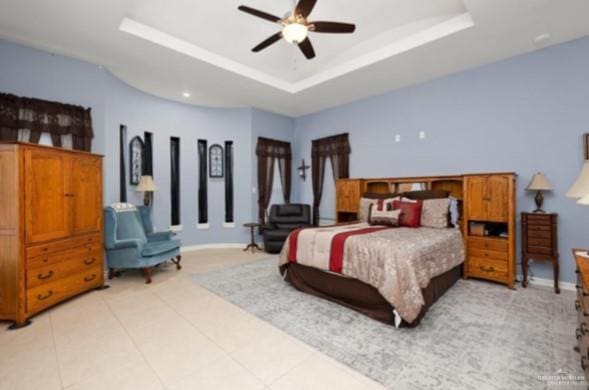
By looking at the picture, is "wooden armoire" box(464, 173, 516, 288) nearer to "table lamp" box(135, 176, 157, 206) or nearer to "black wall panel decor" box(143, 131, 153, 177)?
"table lamp" box(135, 176, 157, 206)

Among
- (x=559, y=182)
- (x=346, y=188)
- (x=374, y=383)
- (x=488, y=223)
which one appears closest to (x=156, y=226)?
(x=346, y=188)

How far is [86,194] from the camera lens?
3.17m

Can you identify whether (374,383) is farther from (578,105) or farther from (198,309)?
(578,105)

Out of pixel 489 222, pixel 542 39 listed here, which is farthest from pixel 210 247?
pixel 542 39

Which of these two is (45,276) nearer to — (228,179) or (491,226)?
(228,179)

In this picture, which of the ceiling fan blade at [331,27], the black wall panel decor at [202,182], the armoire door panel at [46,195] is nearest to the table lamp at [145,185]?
the black wall panel decor at [202,182]

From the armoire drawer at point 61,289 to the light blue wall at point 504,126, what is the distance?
4.70 meters

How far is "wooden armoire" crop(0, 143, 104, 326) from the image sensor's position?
2455mm

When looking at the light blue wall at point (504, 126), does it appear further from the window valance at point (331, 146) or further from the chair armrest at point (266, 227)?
the chair armrest at point (266, 227)

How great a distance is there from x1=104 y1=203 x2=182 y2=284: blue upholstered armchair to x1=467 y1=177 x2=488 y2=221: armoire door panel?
4408 millimetres

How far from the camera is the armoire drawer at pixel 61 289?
8.36 feet

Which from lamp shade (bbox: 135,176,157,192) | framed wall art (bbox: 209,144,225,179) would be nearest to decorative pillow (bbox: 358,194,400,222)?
framed wall art (bbox: 209,144,225,179)

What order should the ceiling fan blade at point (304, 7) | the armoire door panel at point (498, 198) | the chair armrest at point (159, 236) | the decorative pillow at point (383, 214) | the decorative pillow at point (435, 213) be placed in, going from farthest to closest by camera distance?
the chair armrest at point (159, 236)
the decorative pillow at point (383, 214)
the decorative pillow at point (435, 213)
the armoire door panel at point (498, 198)
the ceiling fan blade at point (304, 7)

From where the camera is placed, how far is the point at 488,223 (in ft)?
11.8
